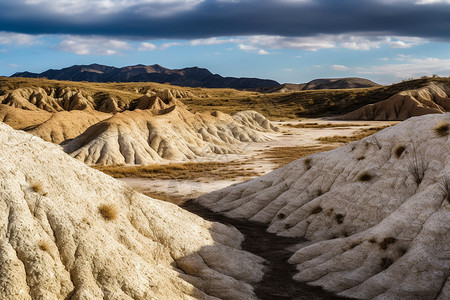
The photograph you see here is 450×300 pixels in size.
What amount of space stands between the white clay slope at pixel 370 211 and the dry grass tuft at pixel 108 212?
19.8 feet

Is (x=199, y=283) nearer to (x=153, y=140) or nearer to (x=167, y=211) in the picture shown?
(x=167, y=211)

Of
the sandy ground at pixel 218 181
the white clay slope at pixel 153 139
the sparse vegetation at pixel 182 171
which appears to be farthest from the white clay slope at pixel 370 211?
the white clay slope at pixel 153 139

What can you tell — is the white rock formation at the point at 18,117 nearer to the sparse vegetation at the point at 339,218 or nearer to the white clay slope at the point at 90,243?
the white clay slope at the point at 90,243

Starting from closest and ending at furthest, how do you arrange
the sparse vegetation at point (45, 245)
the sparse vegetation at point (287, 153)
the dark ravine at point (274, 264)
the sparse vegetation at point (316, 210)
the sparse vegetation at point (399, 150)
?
the sparse vegetation at point (45, 245) → the dark ravine at point (274, 264) → the sparse vegetation at point (399, 150) → the sparse vegetation at point (316, 210) → the sparse vegetation at point (287, 153)

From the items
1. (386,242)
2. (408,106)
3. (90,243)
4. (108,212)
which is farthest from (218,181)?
(408,106)

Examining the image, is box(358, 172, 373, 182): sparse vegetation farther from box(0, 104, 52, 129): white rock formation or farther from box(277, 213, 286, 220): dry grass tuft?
box(0, 104, 52, 129): white rock formation

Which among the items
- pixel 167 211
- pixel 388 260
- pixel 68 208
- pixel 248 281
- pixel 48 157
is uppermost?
pixel 48 157

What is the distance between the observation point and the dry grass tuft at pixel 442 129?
1382cm

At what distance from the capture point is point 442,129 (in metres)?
14.0

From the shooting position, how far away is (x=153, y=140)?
47281 millimetres

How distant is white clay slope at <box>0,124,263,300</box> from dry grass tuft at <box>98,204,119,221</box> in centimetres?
3

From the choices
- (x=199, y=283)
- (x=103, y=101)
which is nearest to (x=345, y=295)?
(x=199, y=283)

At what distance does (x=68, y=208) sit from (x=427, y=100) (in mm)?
98690

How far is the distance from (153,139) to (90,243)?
38822 mm
